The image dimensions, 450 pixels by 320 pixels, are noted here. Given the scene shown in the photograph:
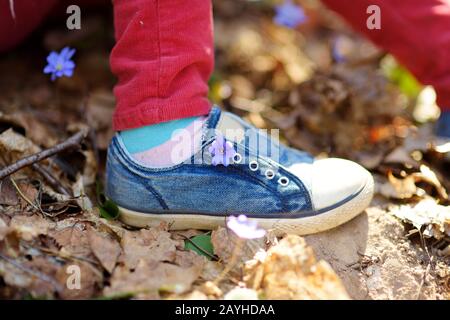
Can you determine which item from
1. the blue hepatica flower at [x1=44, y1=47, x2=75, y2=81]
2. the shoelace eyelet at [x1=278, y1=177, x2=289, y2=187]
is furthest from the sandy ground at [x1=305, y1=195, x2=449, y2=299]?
the blue hepatica flower at [x1=44, y1=47, x2=75, y2=81]

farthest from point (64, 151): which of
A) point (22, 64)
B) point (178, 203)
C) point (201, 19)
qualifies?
point (22, 64)

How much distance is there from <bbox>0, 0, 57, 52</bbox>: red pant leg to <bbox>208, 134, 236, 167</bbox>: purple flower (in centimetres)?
66

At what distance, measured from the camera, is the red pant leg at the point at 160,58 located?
124 cm

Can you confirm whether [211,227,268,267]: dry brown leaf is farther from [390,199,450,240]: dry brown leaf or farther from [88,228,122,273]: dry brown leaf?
[390,199,450,240]: dry brown leaf

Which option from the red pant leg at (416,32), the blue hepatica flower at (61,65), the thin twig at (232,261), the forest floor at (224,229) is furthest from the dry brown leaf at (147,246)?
the red pant leg at (416,32)

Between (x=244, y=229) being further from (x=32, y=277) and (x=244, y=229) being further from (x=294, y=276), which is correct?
(x=32, y=277)

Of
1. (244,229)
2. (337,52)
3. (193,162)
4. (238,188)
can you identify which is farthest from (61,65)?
(337,52)

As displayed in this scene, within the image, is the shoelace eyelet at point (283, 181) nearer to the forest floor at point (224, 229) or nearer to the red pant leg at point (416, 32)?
the forest floor at point (224, 229)

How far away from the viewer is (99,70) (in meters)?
2.04

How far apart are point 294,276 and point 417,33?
0.82m

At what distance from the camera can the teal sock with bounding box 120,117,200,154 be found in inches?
51.1

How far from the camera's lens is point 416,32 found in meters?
1.53

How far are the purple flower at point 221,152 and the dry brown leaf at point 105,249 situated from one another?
0.97ft
